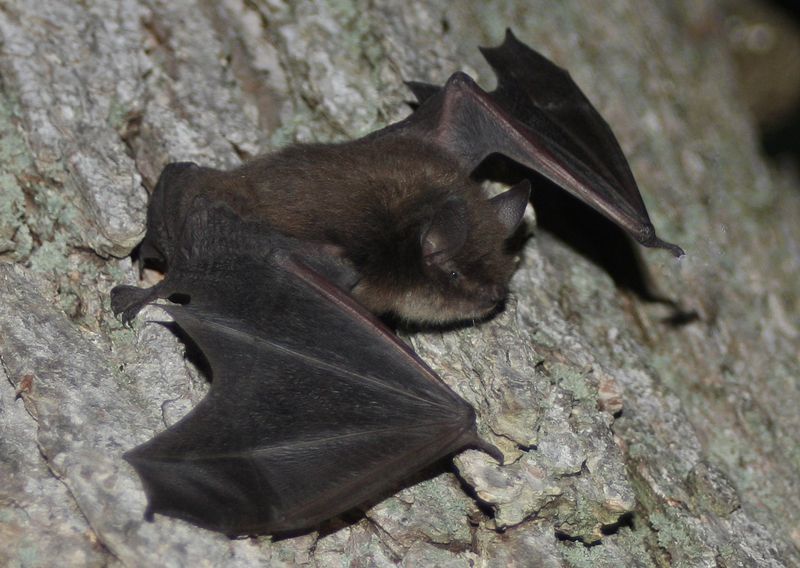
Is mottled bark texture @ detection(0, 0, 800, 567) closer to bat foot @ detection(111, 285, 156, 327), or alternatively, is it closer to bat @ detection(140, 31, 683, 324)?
bat foot @ detection(111, 285, 156, 327)

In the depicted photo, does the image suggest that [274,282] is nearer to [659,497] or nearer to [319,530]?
[319,530]

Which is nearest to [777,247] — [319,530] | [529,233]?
[529,233]

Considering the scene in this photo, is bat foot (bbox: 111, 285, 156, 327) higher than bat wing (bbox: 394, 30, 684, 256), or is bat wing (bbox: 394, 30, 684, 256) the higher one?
bat wing (bbox: 394, 30, 684, 256)

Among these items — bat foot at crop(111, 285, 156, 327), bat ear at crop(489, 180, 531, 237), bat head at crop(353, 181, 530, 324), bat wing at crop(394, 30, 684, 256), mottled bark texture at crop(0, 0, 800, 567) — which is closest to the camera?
mottled bark texture at crop(0, 0, 800, 567)

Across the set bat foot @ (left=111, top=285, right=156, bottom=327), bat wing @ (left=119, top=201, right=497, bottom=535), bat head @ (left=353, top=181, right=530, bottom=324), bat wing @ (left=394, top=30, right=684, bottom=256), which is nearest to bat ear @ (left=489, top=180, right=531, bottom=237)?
bat head @ (left=353, top=181, right=530, bottom=324)

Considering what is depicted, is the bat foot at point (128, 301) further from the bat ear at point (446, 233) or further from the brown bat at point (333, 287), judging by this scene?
the bat ear at point (446, 233)

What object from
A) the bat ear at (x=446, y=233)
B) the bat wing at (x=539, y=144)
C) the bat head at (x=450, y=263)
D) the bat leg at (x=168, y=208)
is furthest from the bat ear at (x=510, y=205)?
the bat leg at (x=168, y=208)
